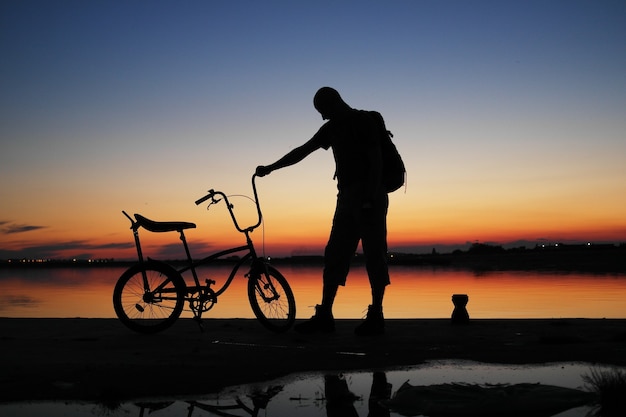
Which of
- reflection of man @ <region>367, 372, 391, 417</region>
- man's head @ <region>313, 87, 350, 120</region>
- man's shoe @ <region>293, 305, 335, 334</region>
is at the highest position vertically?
man's head @ <region>313, 87, 350, 120</region>

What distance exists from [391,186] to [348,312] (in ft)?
36.9

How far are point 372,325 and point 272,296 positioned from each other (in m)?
1.18

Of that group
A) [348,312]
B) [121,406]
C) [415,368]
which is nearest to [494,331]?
[415,368]

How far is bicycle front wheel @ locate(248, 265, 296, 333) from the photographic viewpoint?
6754 millimetres

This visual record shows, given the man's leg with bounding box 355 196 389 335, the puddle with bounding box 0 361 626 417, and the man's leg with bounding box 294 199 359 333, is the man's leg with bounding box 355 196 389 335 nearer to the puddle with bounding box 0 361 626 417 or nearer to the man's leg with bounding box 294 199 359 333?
the man's leg with bounding box 294 199 359 333

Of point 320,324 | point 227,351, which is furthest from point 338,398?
point 320,324

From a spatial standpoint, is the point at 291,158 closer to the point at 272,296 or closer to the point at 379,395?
the point at 272,296

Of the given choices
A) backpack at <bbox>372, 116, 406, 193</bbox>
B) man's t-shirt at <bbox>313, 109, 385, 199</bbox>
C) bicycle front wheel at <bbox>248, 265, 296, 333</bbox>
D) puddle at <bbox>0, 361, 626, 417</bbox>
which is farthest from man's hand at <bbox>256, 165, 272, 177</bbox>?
puddle at <bbox>0, 361, 626, 417</bbox>

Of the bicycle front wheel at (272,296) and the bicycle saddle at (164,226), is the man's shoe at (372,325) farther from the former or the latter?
the bicycle saddle at (164,226)

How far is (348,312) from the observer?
17.4 meters

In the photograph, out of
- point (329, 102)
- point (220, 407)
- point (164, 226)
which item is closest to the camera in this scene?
point (220, 407)

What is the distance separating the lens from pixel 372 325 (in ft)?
20.2

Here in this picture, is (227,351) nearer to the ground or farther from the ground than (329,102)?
nearer to the ground

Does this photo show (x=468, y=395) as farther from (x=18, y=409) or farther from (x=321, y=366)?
(x=18, y=409)
